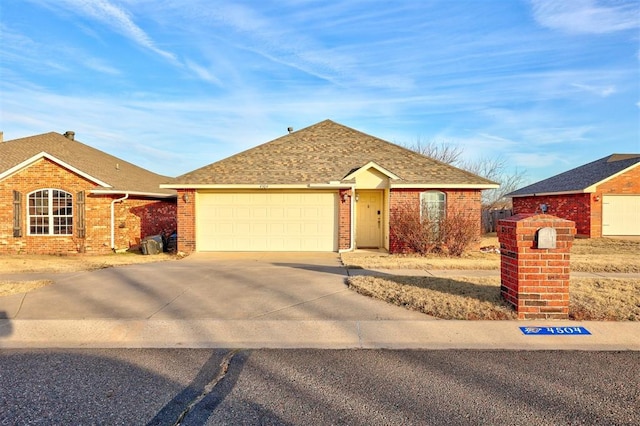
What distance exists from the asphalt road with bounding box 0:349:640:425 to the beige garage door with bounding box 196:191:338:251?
9848 mm

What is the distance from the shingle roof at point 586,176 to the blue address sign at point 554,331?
1809 cm

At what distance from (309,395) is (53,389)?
2.50 metres

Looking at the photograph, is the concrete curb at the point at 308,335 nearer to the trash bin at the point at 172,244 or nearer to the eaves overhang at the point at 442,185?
→ the eaves overhang at the point at 442,185

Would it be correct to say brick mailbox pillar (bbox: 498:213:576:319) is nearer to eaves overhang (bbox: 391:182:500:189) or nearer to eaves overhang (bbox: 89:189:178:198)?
eaves overhang (bbox: 391:182:500:189)

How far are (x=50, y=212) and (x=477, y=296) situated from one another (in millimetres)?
15138

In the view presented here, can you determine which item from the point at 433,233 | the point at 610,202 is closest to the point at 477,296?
the point at 433,233

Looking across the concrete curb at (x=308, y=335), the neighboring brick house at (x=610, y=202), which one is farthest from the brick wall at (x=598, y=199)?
the concrete curb at (x=308, y=335)

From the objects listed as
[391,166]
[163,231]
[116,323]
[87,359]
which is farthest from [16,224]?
[391,166]

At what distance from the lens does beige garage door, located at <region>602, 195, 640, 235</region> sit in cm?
2017

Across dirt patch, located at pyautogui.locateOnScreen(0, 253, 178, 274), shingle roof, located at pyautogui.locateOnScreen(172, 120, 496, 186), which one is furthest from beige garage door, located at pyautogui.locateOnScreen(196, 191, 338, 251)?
dirt patch, located at pyautogui.locateOnScreen(0, 253, 178, 274)

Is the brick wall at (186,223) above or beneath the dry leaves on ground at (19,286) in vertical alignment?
above

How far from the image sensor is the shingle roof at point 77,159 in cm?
1503

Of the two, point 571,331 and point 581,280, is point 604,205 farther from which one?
point 571,331

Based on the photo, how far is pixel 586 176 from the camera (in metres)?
22.2
